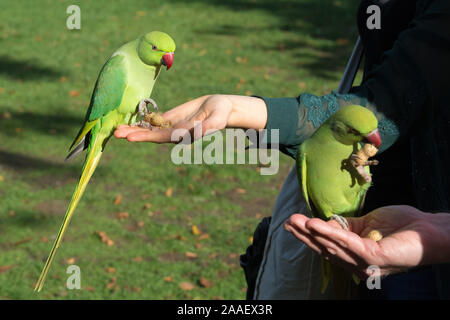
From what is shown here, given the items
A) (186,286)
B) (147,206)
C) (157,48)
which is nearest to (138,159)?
(147,206)

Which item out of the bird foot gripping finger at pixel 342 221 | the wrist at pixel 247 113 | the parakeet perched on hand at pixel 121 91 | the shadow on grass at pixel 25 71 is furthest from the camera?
the shadow on grass at pixel 25 71

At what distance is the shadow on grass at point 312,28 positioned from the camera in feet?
29.7

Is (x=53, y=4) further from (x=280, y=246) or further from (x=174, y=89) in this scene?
(x=280, y=246)

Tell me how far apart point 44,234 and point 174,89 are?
127 inches

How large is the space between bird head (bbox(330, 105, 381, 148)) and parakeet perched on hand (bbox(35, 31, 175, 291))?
61 centimetres

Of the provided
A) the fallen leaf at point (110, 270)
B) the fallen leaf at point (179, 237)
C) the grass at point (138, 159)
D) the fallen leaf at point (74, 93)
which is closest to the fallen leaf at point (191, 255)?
the grass at point (138, 159)

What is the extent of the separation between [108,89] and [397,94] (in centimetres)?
107

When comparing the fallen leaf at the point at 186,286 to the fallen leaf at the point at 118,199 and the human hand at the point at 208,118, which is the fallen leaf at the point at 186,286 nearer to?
the fallen leaf at the point at 118,199

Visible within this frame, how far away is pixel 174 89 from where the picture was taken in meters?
7.44

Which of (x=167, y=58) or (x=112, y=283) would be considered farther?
(x=112, y=283)

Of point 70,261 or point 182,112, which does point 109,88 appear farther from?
point 70,261

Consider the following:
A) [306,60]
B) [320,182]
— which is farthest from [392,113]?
[306,60]

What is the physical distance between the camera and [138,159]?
6137mm

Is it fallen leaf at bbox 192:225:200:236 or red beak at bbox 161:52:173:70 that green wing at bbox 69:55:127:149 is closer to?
red beak at bbox 161:52:173:70
